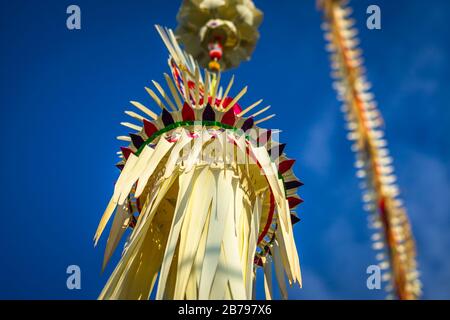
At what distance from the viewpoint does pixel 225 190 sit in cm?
730

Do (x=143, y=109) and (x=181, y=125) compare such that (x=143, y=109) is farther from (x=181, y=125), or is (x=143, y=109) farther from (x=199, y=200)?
(x=199, y=200)

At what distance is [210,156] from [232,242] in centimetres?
157

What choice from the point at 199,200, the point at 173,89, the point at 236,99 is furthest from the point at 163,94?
the point at 199,200

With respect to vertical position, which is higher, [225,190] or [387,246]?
[225,190]

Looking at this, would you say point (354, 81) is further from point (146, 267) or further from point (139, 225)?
point (146, 267)

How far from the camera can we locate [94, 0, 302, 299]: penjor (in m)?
6.38

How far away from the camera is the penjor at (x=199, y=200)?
20.9ft

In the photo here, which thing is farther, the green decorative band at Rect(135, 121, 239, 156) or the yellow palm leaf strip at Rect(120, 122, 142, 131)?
the yellow palm leaf strip at Rect(120, 122, 142, 131)

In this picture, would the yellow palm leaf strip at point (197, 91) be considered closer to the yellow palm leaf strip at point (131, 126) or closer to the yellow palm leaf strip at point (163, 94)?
the yellow palm leaf strip at point (163, 94)

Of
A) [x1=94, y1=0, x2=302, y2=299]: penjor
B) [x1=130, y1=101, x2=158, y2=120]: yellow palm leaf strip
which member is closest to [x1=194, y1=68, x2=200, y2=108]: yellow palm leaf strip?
[x1=94, y1=0, x2=302, y2=299]: penjor

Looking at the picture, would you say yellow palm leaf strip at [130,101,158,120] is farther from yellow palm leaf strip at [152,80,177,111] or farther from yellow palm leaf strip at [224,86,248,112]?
yellow palm leaf strip at [224,86,248,112]
